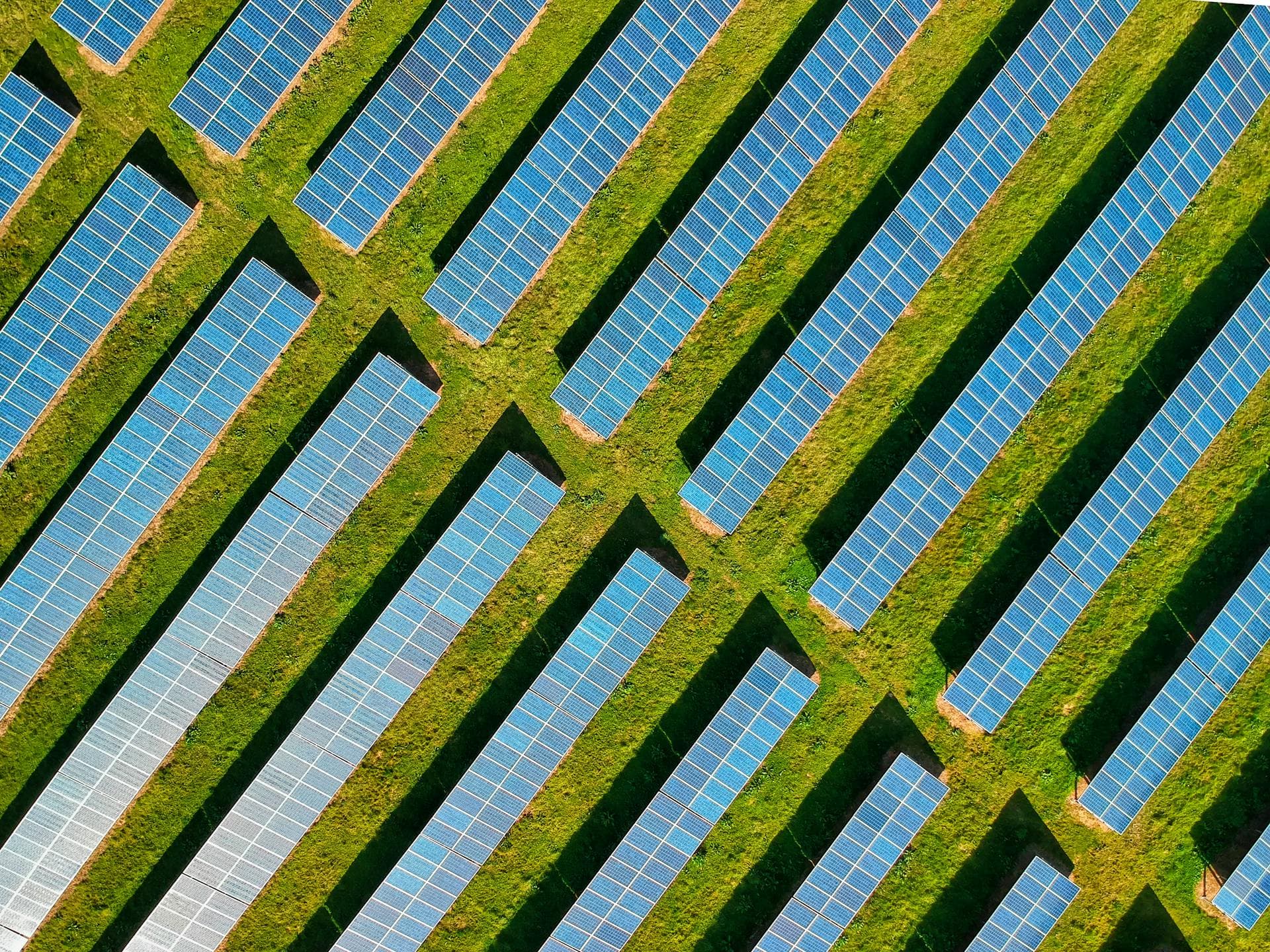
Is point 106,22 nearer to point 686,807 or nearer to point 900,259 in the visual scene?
point 900,259

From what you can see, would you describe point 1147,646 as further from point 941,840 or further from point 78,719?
point 78,719

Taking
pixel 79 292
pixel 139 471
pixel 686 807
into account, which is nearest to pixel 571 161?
pixel 79 292

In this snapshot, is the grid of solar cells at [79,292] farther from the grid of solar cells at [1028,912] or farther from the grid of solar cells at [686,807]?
the grid of solar cells at [1028,912]

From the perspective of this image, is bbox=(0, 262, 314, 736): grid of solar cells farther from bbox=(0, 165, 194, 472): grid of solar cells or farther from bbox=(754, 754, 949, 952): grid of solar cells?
bbox=(754, 754, 949, 952): grid of solar cells

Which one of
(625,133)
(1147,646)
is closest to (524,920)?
(1147,646)

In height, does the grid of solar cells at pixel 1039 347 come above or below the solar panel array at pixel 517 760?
above

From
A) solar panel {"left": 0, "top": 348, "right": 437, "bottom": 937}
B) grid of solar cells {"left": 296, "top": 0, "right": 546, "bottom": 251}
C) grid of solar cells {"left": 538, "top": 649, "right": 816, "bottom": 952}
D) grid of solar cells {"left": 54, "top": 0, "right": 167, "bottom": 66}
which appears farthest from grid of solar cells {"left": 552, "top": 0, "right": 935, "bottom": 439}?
grid of solar cells {"left": 54, "top": 0, "right": 167, "bottom": 66}

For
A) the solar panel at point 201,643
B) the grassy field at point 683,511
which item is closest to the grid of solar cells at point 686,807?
the grassy field at point 683,511
